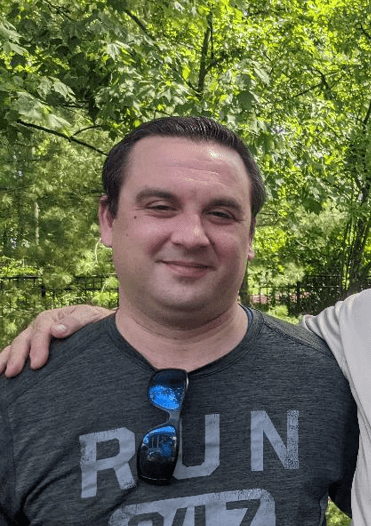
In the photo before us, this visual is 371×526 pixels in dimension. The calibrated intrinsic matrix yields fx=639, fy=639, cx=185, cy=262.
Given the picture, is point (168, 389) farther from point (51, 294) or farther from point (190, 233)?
point (51, 294)

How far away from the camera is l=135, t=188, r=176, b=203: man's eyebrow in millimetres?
1533

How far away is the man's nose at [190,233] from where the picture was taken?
1.48 metres

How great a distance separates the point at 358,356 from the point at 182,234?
1.77ft

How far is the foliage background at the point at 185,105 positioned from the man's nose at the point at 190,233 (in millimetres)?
3261

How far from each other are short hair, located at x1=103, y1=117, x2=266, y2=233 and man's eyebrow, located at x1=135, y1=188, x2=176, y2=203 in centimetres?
11

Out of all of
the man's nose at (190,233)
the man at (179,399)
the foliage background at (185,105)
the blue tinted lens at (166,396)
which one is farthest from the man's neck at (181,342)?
the foliage background at (185,105)

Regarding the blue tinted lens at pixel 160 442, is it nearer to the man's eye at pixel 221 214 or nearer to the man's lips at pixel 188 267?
the man's lips at pixel 188 267

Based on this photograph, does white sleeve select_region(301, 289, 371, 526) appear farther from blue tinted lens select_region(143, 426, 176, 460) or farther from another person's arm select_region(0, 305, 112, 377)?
another person's arm select_region(0, 305, 112, 377)

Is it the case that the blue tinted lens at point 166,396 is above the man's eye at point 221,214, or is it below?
below

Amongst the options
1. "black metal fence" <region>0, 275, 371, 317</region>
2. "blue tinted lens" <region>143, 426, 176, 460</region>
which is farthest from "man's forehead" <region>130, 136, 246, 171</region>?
"black metal fence" <region>0, 275, 371, 317</region>

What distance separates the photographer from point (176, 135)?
5.43 ft

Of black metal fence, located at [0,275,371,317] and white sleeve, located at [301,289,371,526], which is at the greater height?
white sleeve, located at [301,289,371,526]

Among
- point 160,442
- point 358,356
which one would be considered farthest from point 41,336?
point 358,356

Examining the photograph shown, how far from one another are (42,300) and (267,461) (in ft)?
27.2
